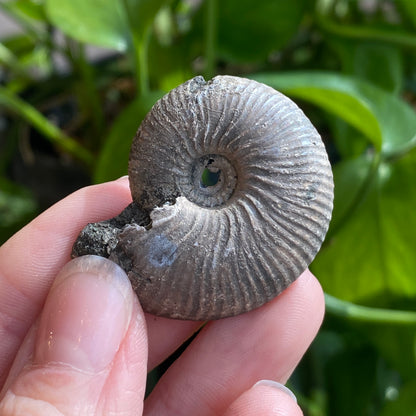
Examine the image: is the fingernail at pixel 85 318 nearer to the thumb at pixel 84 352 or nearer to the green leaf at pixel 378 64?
the thumb at pixel 84 352

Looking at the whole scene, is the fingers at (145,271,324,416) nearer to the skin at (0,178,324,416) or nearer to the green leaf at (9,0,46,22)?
the skin at (0,178,324,416)

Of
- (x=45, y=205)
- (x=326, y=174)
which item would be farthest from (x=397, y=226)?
(x=45, y=205)

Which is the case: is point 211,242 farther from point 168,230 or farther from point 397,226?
point 397,226

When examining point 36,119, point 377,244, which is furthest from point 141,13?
point 377,244

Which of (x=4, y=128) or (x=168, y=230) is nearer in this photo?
(x=168, y=230)

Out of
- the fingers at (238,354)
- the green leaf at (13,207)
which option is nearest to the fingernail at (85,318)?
the fingers at (238,354)

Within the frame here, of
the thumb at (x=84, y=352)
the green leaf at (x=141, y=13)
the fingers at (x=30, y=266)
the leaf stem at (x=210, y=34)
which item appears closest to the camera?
the thumb at (x=84, y=352)
